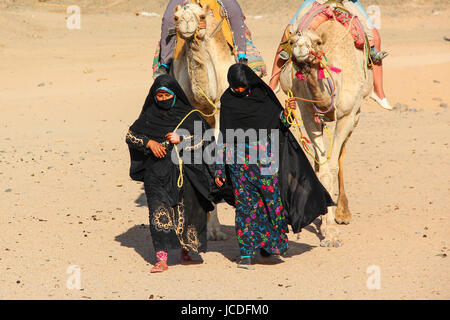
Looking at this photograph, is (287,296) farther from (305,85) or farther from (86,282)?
(305,85)

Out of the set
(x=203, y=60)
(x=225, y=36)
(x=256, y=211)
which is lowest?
(x=256, y=211)

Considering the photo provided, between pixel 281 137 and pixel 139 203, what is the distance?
127 inches

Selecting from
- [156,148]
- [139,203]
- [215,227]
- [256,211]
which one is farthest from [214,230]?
[139,203]

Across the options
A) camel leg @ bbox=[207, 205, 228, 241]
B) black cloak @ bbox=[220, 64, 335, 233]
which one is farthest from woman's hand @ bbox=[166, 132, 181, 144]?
camel leg @ bbox=[207, 205, 228, 241]

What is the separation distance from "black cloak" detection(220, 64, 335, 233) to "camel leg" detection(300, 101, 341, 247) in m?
0.65

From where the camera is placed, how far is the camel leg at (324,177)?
310 inches

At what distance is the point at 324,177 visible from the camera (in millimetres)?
8141

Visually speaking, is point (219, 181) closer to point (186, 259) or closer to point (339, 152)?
point (186, 259)

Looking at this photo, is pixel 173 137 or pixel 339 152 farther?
pixel 339 152

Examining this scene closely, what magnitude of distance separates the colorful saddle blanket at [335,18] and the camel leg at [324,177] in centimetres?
89

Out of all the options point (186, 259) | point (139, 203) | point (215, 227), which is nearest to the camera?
point (186, 259)

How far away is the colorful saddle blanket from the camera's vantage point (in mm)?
8383

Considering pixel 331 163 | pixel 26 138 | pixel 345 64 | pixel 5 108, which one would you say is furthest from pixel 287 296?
pixel 5 108

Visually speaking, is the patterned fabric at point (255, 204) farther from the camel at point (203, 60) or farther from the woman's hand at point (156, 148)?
the camel at point (203, 60)
